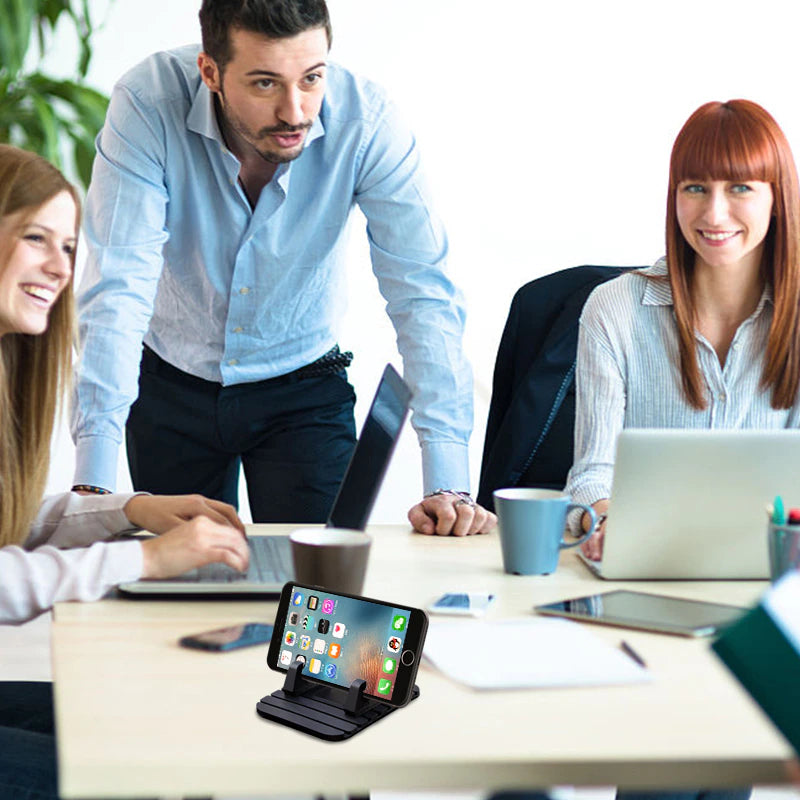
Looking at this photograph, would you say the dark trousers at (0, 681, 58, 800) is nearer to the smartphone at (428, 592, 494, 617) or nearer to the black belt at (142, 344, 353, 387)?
the smartphone at (428, 592, 494, 617)

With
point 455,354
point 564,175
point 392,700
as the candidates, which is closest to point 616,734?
point 392,700

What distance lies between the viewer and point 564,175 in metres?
3.87

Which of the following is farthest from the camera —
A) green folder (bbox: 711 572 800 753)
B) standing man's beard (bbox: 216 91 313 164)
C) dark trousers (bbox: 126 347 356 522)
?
dark trousers (bbox: 126 347 356 522)

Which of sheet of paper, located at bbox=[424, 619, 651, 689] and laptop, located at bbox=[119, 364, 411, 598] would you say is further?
laptop, located at bbox=[119, 364, 411, 598]

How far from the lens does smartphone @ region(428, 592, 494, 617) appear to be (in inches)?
43.8

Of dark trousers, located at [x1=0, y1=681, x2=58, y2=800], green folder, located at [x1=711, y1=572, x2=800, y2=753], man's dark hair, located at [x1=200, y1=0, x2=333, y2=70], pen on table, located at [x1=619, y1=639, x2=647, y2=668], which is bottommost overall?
dark trousers, located at [x1=0, y1=681, x2=58, y2=800]

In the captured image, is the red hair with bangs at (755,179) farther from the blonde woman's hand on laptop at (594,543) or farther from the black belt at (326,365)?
the black belt at (326,365)

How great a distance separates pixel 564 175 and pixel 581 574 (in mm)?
2772

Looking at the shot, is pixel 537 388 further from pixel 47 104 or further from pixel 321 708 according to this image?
pixel 47 104

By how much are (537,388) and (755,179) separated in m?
0.51

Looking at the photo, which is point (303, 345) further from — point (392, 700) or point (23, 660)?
point (392, 700)

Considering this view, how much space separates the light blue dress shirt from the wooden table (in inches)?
33.7

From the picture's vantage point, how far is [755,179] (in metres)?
1.77

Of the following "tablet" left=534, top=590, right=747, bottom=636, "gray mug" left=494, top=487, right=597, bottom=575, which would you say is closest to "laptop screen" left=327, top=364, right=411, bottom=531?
"gray mug" left=494, top=487, right=597, bottom=575
